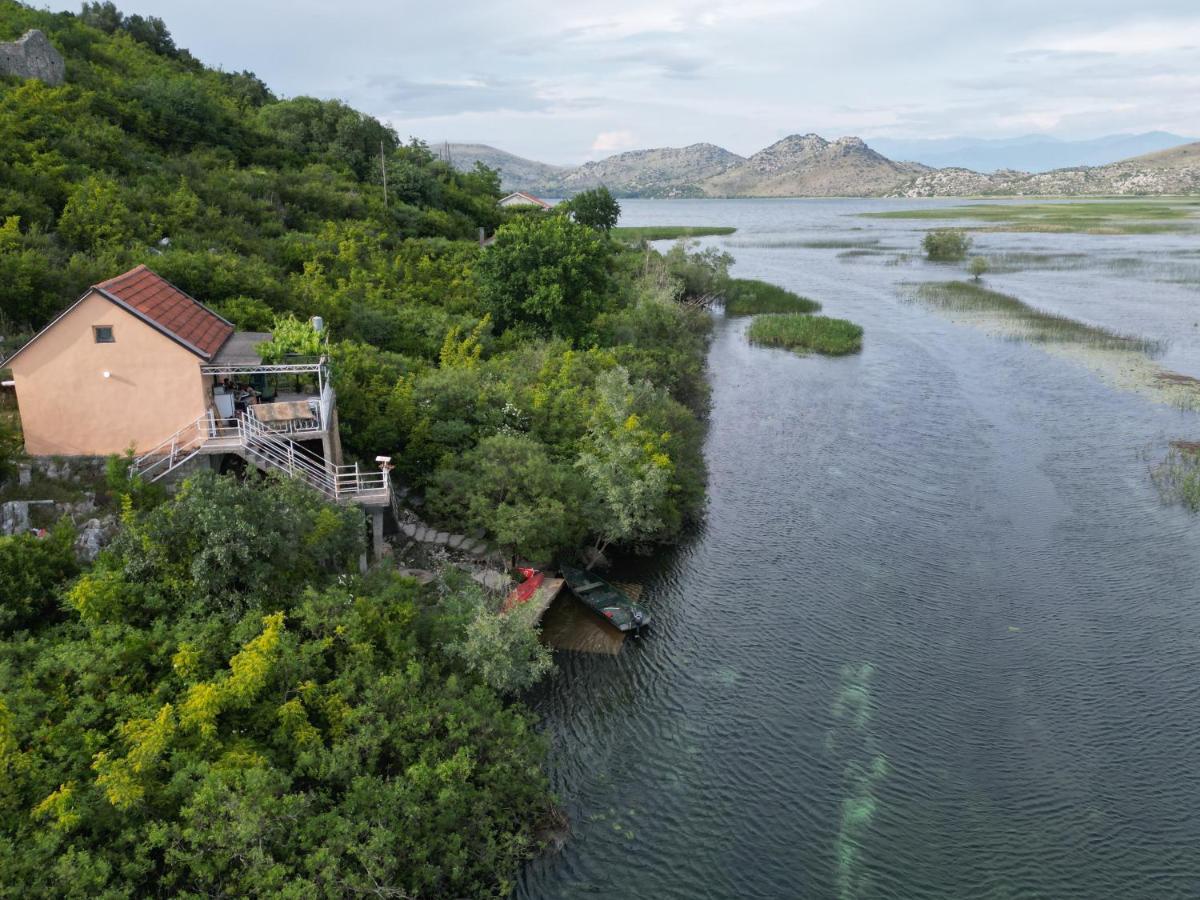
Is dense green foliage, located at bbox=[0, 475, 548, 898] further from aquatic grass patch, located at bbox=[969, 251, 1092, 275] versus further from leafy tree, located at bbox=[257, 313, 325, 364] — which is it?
aquatic grass patch, located at bbox=[969, 251, 1092, 275]

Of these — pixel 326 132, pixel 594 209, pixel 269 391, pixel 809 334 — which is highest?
pixel 326 132

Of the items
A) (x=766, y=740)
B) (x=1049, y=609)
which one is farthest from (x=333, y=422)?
(x=1049, y=609)

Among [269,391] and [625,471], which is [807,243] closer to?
[625,471]

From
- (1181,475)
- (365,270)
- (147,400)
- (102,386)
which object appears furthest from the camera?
(365,270)

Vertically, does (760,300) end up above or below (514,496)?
above

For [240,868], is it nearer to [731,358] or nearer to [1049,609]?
[1049,609]

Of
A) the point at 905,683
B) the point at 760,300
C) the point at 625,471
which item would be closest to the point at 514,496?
the point at 625,471

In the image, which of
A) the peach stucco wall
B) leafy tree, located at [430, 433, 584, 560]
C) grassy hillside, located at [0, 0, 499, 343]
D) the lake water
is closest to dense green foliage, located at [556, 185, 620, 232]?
grassy hillside, located at [0, 0, 499, 343]
